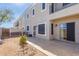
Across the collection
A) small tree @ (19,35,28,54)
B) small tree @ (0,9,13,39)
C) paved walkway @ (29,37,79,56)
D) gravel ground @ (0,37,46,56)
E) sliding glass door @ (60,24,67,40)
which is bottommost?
gravel ground @ (0,37,46,56)

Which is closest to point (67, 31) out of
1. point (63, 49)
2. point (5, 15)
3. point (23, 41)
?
point (23, 41)

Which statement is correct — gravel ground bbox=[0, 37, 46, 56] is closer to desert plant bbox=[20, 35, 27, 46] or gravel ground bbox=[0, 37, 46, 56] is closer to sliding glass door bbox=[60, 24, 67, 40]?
desert plant bbox=[20, 35, 27, 46]

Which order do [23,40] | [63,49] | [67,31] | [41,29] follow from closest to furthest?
[63,49] < [23,40] < [67,31] < [41,29]

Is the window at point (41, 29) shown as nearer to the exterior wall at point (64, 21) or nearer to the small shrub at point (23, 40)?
the exterior wall at point (64, 21)

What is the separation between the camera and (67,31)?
52.1 feet

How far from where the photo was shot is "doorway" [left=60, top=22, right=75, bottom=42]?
1483cm

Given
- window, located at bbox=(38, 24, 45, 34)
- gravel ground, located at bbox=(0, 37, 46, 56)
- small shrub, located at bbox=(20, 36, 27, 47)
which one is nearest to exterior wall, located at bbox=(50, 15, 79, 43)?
window, located at bbox=(38, 24, 45, 34)

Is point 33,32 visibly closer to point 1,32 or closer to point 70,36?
point 1,32

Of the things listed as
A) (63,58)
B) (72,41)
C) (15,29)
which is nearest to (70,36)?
(72,41)

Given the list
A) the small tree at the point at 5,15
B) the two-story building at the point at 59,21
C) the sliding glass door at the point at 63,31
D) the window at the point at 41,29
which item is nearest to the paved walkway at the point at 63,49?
the two-story building at the point at 59,21

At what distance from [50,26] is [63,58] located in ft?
34.0

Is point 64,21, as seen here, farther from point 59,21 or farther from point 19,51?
point 19,51

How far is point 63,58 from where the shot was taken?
8.17 metres

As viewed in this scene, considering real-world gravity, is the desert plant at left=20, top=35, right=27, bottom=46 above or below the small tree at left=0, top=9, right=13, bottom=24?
below
